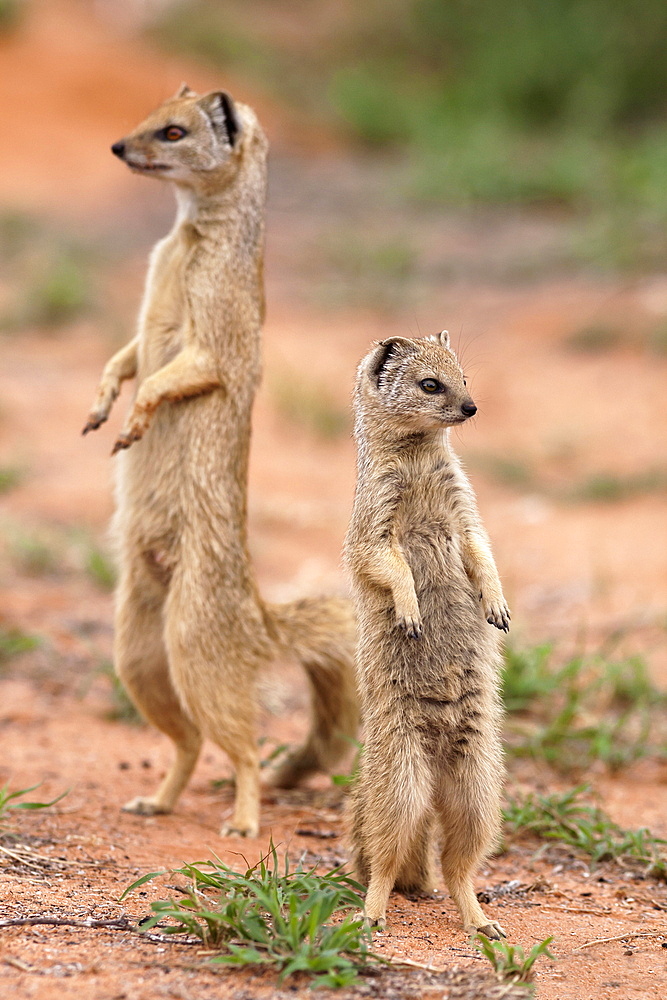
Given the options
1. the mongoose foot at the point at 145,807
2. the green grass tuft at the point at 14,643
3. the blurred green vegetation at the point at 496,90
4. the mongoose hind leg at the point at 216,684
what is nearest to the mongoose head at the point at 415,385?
the mongoose hind leg at the point at 216,684

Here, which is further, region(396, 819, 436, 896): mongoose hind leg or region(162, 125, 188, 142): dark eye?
region(162, 125, 188, 142): dark eye

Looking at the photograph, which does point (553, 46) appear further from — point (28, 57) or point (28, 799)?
point (28, 799)

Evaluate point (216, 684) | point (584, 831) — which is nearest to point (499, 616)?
point (584, 831)

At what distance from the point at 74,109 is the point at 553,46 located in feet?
23.8

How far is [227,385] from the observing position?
14.4ft

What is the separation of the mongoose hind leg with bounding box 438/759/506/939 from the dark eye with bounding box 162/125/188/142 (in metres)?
2.56

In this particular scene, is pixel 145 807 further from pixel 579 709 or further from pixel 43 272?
pixel 43 272

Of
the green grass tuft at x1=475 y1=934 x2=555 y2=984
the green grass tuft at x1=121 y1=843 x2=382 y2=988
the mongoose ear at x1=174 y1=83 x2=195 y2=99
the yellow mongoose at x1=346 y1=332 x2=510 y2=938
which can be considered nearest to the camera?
the green grass tuft at x1=121 y1=843 x2=382 y2=988

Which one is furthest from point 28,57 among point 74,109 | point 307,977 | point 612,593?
point 307,977

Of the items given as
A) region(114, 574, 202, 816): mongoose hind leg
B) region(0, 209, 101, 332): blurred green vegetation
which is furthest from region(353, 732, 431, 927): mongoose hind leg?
region(0, 209, 101, 332): blurred green vegetation

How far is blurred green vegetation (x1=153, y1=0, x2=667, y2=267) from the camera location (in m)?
14.2

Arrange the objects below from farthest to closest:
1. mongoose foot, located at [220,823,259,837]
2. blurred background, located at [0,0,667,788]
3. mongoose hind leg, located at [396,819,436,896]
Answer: blurred background, located at [0,0,667,788] → mongoose foot, located at [220,823,259,837] → mongoose hind leg, located at [396,819,436,896]

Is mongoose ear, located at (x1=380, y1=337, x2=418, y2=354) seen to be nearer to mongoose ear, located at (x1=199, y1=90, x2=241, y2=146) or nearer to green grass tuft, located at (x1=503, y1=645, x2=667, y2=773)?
mongoose ear, located at (x1=199, y1=90, x2=241, y2=146)

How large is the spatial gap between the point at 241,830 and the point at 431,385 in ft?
5.71
